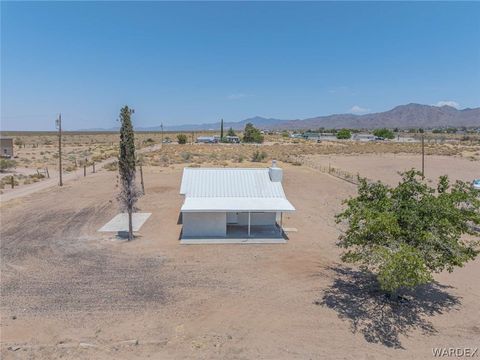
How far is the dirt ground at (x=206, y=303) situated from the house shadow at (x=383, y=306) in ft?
0.11

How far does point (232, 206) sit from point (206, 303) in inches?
296

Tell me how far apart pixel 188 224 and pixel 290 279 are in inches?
272

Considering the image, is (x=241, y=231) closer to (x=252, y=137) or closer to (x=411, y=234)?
(x=411, y=234)

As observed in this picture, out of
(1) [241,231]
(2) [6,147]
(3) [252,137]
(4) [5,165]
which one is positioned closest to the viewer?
(1) [241,231]

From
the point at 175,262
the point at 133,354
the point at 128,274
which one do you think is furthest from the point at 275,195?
the point at 133,354

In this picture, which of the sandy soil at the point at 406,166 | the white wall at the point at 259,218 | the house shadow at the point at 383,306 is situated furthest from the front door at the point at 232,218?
the sandy soil at the point at 406,166

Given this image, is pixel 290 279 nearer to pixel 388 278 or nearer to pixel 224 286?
pixel 224 286

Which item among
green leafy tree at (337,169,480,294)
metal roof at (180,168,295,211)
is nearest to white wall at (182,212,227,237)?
metal roof at (180,168,295,211)

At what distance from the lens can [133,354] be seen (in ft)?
30.9

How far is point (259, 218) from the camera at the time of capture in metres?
21.4

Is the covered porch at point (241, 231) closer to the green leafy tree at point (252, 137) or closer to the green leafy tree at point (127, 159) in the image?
the green leafy tree at point (127, 159)

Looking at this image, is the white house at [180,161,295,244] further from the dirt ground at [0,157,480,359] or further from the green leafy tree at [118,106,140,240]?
the green leafy tree at [118,106,140,240]

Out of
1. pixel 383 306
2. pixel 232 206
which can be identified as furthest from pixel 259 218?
pixel 383 306

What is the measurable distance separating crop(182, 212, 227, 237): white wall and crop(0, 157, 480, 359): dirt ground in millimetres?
884
